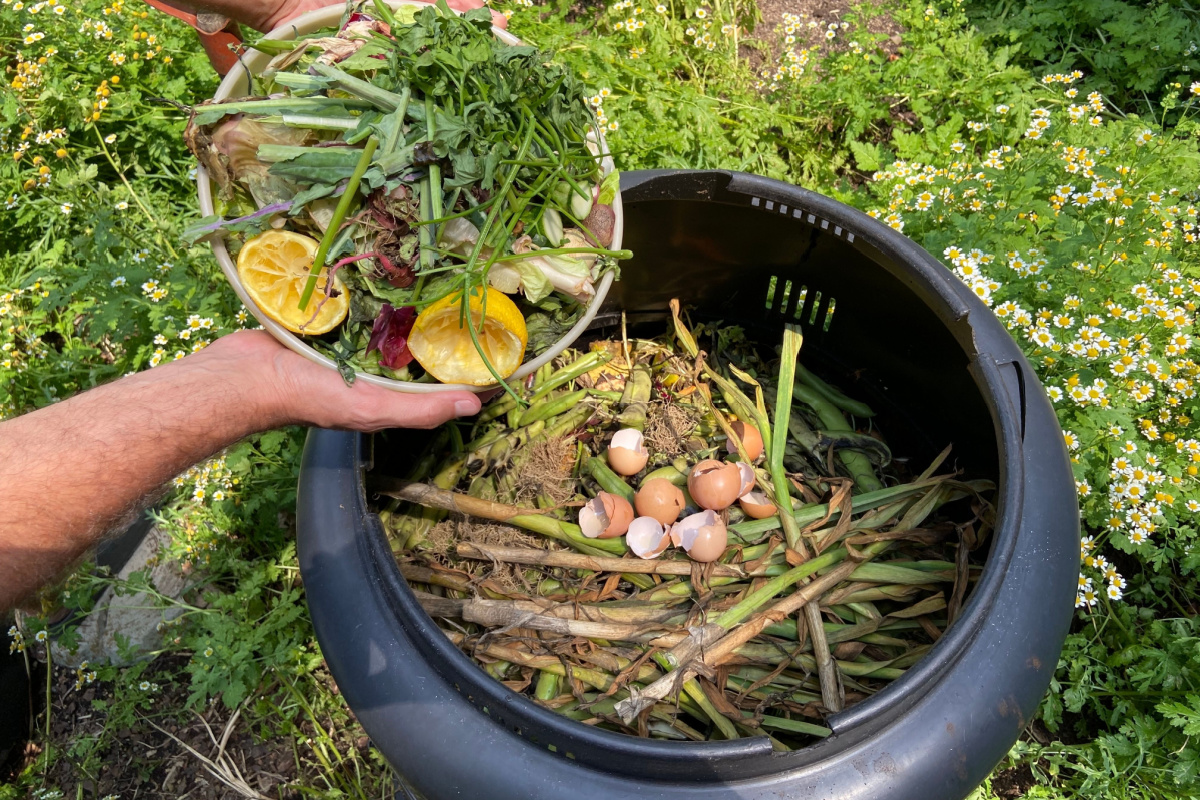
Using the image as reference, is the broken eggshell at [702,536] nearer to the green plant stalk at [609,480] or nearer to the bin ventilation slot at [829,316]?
the green plant stalk at [609,480]

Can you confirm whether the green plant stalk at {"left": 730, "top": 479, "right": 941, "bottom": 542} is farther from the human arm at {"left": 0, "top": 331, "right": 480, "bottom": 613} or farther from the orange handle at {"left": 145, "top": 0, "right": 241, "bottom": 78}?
the orange handle at {"left": 145, "top": 0, "right": 241, "bottom": 78}

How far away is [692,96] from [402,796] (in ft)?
8.27

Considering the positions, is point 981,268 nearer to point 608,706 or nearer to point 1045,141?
point 1045,141

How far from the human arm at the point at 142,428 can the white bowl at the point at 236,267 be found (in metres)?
0.04

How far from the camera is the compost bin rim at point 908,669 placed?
3.65 ft

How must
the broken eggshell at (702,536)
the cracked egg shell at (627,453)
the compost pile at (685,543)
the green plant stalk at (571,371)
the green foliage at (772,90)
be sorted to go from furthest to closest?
1. the green foliage at (772,90)
2. the green plant stalk at (571,371)
3. the cracked egg shell at (627,453)
4. the broken eggshell at (702,536)
5. the compost pile at (685,543)

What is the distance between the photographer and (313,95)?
4.11ft

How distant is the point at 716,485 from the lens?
174cm

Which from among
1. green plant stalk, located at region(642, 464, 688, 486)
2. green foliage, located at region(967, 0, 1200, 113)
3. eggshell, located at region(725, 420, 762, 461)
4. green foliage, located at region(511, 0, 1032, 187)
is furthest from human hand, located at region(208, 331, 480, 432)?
green foliage, located at region(967, 0, 1200, 113)

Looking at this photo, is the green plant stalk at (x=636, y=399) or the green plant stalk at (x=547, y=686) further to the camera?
the green plant stalk at (x=636, y=399)

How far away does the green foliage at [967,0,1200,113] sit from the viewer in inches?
120

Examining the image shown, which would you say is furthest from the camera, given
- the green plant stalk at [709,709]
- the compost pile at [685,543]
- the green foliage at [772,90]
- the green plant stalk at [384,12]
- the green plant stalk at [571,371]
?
the green foliage at [772,90]

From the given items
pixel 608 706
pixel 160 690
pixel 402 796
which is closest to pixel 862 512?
pixel 608 706

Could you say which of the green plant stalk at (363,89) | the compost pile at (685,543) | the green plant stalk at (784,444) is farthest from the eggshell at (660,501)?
the green plant stalk at (363,89)
